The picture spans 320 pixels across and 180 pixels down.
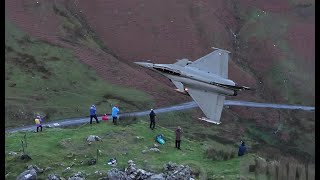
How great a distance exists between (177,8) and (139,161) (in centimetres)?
5913

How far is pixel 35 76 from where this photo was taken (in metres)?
64.6

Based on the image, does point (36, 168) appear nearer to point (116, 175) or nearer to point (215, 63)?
point (116, 175)

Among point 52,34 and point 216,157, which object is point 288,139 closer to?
point 216,157

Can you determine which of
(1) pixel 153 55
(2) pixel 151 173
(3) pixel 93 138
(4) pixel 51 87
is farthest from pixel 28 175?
(1) pixel 153 55

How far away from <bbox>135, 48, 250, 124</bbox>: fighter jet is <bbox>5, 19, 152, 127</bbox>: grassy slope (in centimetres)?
2217

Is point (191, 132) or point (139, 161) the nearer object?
point (139, 161)

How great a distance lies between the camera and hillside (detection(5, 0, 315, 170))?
203 ft

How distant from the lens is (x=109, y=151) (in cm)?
3503

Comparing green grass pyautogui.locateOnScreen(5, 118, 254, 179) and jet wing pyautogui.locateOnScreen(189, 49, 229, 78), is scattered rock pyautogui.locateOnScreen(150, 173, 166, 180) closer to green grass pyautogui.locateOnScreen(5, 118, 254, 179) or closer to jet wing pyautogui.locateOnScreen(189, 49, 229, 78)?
green grass pyautogui.locateOnScreen(5, 118, 254, 179)

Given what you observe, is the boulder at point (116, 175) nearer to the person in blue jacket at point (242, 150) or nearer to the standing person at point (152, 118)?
the standing person at point (152, 118)

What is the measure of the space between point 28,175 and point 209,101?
17.2m

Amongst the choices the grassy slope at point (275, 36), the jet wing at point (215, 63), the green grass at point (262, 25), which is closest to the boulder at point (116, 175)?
the jet wing at point (215, 63)

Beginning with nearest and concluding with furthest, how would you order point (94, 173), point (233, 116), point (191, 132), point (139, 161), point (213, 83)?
point (94, 173) → point (139, 161) → point (213, 83) → point (191, 132) → point (233, 116)
